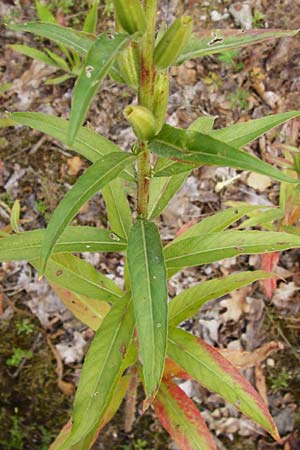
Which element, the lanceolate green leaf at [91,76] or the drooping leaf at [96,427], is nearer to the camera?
the lanceolate green leaf at [91,76]

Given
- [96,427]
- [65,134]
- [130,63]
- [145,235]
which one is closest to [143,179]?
[145,235]

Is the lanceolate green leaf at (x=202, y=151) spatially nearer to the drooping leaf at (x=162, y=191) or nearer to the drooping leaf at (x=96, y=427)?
the drooping leaf at (x=162, y=191)

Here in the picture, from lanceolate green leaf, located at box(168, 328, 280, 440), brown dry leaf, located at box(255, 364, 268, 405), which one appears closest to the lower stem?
lanceolate green leaf, located at box(168, 328, 280, 440)

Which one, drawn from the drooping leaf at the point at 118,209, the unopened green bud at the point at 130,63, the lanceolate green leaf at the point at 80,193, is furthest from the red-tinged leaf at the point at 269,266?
the unopened green bud at the point at 130,63

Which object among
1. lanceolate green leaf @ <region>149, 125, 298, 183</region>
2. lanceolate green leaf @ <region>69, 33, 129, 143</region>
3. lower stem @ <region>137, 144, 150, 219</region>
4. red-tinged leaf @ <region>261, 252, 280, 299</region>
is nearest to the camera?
lanceolate green leaf @ <region>69, 33, 129, 143</region>

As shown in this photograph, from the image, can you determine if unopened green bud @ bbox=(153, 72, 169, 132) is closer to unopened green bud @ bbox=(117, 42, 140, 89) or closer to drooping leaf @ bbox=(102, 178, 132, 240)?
unopened green bud @ bbox=(117, 42, 140, 89)

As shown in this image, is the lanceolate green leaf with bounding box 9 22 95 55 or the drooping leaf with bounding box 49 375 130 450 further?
the drooping leaf with bounding box 49 375 130 450

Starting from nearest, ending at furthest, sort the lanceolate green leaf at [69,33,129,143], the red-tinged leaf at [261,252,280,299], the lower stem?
the lanceolate green leaf at [69,33,129,143] < the lower stem < the red-tinged leaf at [261,252,280,299]
